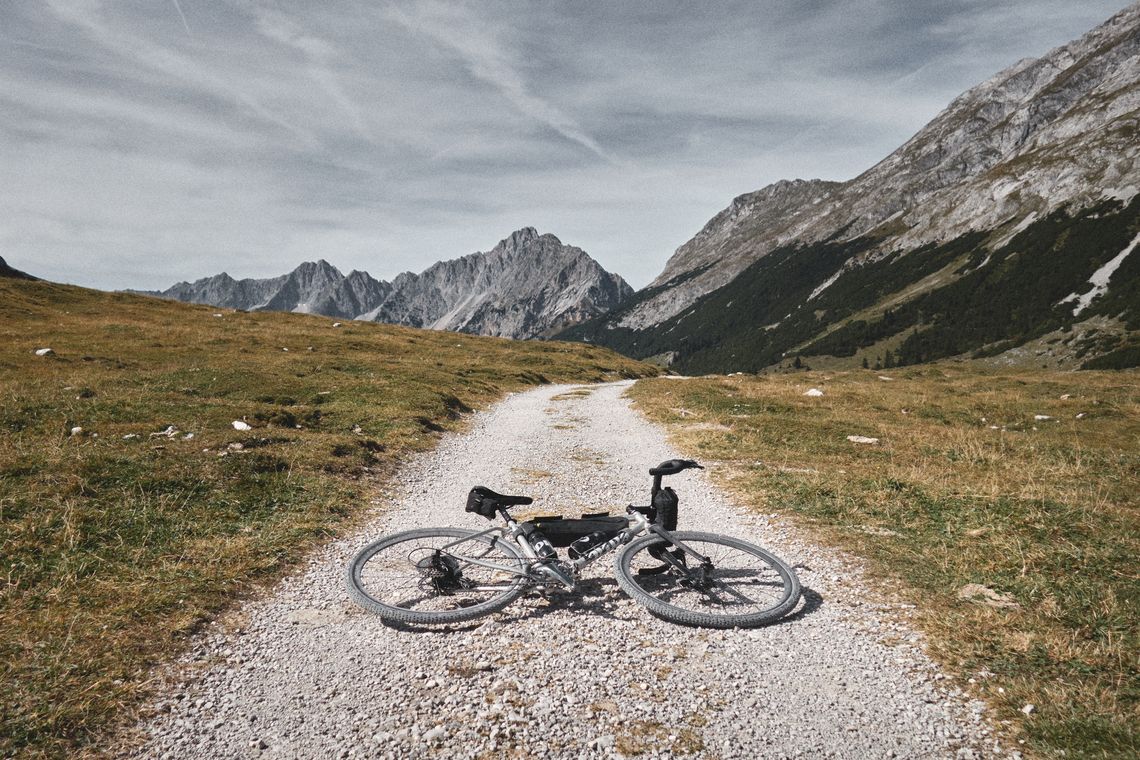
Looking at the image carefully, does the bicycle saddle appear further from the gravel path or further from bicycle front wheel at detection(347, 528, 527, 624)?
bicycle front wheel at detection(347, 528, 527, 624)

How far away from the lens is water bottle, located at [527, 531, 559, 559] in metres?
7.38

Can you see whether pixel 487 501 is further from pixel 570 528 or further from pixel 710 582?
pixel 710 582

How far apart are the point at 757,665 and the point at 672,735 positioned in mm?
1717

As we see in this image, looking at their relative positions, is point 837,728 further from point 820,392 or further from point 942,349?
point 942,349

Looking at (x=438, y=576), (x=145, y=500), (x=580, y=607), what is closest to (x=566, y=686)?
(x=580, y=607)

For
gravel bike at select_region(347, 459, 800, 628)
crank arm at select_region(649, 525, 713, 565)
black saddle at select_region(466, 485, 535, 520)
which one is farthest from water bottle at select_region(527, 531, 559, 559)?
crank arm at select_region(649, 525, 713, 565)

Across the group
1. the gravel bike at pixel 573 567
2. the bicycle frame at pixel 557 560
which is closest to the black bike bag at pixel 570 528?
the gravel bike at pixel 573 567

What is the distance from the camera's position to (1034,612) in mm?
6867

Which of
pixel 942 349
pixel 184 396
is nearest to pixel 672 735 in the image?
pixel 184 396

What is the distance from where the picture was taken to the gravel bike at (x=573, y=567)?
719 centimetres

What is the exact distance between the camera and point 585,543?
25.7 ft

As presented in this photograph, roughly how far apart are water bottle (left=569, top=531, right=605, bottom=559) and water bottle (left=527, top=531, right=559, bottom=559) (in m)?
0.39

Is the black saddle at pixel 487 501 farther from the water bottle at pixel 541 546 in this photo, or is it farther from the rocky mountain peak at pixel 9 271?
the rocky mountain peak at pixel 9 271

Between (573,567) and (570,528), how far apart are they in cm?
58
